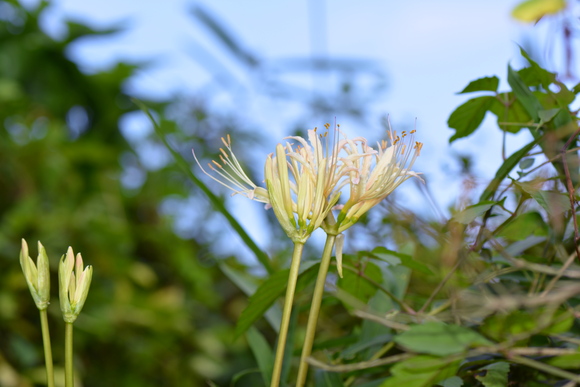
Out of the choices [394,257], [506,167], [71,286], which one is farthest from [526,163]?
[71,286]

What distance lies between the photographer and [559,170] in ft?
1.35

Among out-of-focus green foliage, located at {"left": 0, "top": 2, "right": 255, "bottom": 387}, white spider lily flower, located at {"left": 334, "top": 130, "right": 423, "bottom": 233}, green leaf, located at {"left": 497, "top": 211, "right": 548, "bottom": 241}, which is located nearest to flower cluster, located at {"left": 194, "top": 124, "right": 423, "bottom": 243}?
white spider lily flower, located at {"left": 334, "top": 130, "right": 423, "bottom": 233}

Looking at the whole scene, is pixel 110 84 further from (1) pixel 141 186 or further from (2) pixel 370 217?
(2) pixel 370 217

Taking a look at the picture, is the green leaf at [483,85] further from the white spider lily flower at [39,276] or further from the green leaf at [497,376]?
the white spider lily flower at [39,276]

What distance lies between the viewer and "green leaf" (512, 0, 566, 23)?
1.28 feet

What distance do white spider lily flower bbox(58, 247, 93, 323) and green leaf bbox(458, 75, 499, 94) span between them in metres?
0.33

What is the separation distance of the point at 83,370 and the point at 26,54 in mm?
1237

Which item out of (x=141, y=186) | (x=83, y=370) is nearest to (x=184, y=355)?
(x=83, y=370)

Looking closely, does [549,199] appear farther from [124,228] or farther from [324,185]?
[124,228]

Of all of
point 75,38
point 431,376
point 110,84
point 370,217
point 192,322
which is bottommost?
point 431,376

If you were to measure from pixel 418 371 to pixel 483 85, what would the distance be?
267 millimetres

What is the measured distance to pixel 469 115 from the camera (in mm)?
472

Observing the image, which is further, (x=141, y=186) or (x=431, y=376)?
(x=141, y=186)

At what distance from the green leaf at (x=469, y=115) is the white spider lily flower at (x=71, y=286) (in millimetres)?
327
